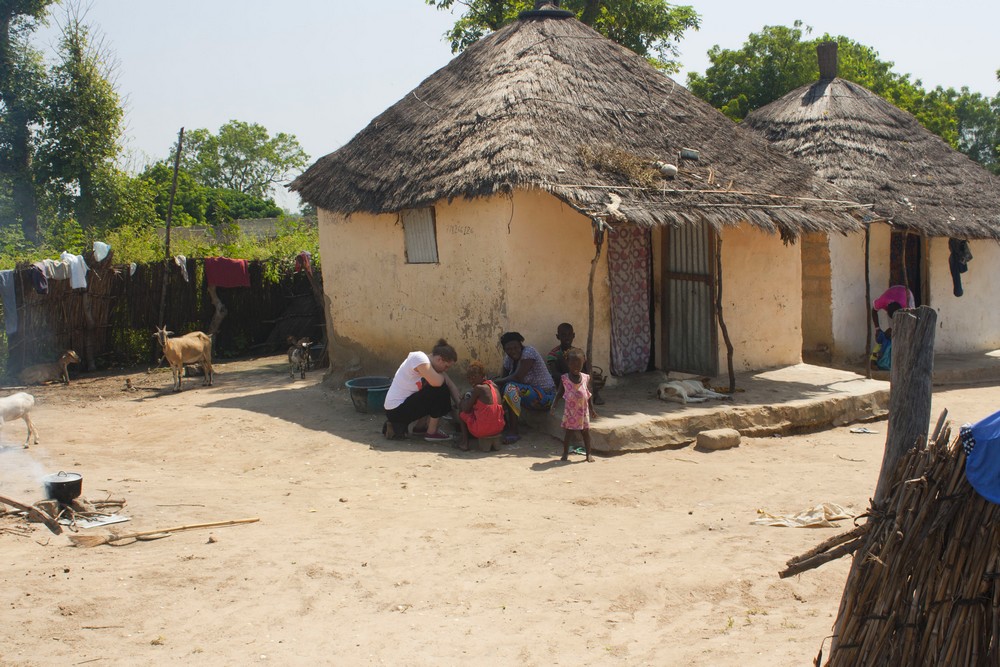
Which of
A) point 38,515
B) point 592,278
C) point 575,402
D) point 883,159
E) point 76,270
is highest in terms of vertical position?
point 883,159

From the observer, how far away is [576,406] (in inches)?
296

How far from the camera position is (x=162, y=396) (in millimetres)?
11477

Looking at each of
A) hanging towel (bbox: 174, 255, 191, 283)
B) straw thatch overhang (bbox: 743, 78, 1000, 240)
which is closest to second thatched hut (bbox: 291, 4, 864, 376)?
straw thatch overhang (bbox: 743, 78, 1000, 240)

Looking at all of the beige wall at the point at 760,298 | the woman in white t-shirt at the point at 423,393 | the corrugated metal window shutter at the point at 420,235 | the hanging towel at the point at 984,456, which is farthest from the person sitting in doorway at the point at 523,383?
the hanging towel at the point at 984,456

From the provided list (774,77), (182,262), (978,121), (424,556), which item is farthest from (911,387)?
(978,121)

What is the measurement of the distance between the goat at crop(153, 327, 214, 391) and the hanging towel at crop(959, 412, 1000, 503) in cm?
1037

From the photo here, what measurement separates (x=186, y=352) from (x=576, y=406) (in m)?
6.52

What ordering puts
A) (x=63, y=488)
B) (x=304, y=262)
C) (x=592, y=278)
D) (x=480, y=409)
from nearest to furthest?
(x=63, y=488) < (x=480, y=409) < (x=592, y=278) < (x=304, y=262)

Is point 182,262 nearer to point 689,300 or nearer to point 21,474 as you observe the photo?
point 21,474

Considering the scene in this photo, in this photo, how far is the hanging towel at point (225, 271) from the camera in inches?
563

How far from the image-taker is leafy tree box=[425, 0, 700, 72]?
740 inches

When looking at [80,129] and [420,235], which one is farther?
[80,129]

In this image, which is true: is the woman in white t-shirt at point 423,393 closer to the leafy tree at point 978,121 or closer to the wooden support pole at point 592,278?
the wooden support pole at point 592,278

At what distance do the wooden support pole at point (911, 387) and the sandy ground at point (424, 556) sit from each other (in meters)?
1.08
